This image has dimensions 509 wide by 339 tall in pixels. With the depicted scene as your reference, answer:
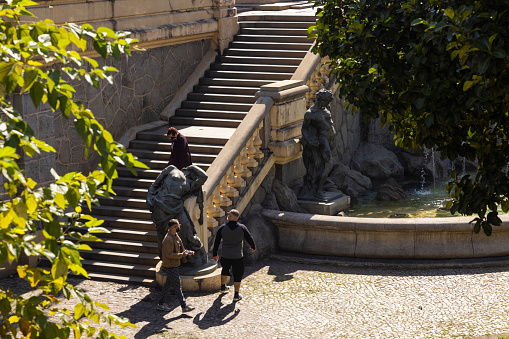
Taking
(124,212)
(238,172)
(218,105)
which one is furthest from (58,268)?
(218,105)

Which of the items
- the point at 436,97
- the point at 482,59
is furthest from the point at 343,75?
the point at 482,59

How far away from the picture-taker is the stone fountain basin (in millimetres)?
13484

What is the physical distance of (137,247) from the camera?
43.9 ft

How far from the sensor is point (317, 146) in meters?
15.8

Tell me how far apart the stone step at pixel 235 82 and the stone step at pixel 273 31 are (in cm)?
231

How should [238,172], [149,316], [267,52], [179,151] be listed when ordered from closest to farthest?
[149,316] < [179,151] < [238,172] < [267,52]

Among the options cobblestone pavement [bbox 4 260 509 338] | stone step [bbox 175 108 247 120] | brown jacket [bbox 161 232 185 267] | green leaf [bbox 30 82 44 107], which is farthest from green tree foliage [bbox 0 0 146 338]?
stone step [bbox 175 108 247 120]

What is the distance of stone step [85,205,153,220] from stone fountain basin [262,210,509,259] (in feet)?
9.09

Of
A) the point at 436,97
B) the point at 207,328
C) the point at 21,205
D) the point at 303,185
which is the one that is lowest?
the point at 207,328

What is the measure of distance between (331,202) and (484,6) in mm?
9389

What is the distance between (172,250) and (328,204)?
515 centimetres

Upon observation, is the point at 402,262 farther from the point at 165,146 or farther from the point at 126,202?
the point at 165,146

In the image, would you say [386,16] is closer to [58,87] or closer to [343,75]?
[343,75]

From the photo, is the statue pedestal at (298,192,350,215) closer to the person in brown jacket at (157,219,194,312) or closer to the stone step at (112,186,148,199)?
the stone step at (112,186,148,199)
